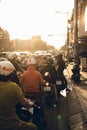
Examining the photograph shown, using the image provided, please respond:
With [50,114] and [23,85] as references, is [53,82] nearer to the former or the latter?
[50,114]

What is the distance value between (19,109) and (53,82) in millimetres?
6881

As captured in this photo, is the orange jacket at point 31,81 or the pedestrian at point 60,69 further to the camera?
the pedestrian at point 60,69

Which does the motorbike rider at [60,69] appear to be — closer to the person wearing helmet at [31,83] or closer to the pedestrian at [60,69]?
the pedestrian at [60,69]

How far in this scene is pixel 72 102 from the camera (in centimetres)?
1655

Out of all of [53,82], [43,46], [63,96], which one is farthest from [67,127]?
[43,46]

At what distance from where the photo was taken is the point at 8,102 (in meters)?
6.51

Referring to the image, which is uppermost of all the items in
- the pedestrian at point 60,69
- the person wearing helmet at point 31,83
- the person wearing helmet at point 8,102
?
the person wearing helmet at point 8,102

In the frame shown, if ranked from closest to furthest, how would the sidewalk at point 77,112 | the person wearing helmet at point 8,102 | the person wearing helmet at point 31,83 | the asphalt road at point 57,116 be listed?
the person wearing helmet at point 8,102 → the person wearing helmet at point 31,83 → the sidewalk at point 77,112 → the asphalt road at point 57,116

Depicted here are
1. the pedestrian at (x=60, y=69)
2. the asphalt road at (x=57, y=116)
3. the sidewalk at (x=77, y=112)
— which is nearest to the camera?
the sidewalk at (x=77, y=112)

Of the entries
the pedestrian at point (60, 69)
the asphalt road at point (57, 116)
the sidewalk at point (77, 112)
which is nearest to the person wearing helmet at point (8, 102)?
the sidewalk at point (77, 112)

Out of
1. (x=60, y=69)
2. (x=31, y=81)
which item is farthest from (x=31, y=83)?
(x=60, y=69)

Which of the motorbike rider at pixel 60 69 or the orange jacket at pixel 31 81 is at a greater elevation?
the orange jacket at pixel 31 81

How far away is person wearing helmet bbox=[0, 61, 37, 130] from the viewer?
20.9 ft

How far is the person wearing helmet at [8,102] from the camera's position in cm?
636
